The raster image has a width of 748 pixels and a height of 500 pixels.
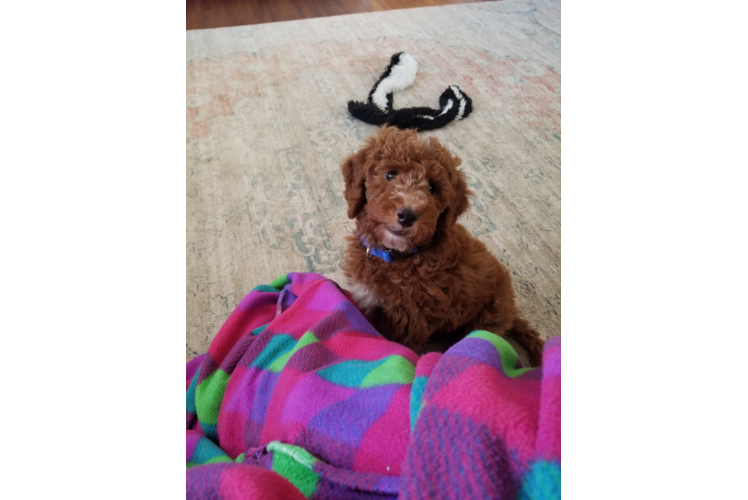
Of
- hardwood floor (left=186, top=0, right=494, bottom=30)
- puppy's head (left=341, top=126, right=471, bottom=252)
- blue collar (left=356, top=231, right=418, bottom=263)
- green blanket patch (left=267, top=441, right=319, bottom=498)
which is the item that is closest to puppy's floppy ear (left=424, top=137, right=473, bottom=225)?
puppy's head (left=341, top=126, right=471, bottom=252)

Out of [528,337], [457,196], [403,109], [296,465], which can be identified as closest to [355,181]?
[457,196]

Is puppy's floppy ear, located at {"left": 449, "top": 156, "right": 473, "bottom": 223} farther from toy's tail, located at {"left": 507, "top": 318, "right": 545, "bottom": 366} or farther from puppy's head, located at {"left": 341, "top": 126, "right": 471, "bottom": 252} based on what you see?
toy's tail, located at {"left": 507, "top": 318, "right": 545, "bottom": 366}

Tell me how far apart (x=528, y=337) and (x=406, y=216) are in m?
0.66

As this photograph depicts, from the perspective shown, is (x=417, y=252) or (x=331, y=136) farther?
(x=331, y=136)

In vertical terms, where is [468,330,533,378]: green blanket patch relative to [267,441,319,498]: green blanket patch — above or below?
above

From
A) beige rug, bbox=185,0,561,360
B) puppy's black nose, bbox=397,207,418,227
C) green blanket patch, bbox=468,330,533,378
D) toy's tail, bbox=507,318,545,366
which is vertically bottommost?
toy's tail, bbox=507,318,545,366

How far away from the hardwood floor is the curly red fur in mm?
3104

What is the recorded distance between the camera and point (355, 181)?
1.49 m

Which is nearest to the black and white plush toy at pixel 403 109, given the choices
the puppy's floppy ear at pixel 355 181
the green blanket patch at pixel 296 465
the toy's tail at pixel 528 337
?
the puppy's floppy ear at pixel 355 181

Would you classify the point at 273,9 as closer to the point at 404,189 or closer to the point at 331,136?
the point at 331,136

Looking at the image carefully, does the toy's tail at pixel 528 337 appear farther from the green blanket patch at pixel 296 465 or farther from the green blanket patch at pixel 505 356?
the green blanket patch at pixel 296 465

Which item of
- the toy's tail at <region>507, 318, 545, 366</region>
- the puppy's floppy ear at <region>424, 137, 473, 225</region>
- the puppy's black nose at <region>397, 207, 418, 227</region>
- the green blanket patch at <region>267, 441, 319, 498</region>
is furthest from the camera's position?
the toy's tail at <region>507, 318, 545, 366</region>

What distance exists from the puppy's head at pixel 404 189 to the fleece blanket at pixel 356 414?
0.25 meters

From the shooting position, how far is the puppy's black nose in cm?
130
